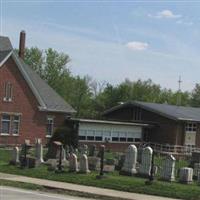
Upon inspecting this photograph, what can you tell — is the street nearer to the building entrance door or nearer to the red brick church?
the red brick church

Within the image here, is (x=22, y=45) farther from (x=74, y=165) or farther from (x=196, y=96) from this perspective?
(x=196, y=96)

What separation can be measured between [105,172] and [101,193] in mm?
6284

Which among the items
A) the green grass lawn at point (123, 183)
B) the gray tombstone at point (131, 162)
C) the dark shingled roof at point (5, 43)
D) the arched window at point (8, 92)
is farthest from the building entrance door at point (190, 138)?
the gray tombstone at point (131, 162)

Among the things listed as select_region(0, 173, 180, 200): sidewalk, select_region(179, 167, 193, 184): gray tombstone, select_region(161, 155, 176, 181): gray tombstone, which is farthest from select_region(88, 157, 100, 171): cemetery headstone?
select_region(179, 167, 193, 184): gray tombstone

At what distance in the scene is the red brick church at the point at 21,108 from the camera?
52.9 m

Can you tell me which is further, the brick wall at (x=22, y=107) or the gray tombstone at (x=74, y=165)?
the brick wall at (x=22, y=107)

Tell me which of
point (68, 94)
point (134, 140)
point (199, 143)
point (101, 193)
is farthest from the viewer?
point (68, 94)

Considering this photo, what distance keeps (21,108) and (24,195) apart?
35.3 m

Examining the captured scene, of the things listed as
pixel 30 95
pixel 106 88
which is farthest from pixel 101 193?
pixel 106 88

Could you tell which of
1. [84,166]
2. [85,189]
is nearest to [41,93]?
[84,166]

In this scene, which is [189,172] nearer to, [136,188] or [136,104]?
[136,188]

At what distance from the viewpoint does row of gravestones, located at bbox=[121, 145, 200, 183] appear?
82.0 feet

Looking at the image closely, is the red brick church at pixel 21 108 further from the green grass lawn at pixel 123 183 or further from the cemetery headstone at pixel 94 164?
the green grass lawn at pixel 123 183

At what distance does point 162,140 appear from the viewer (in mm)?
64438
